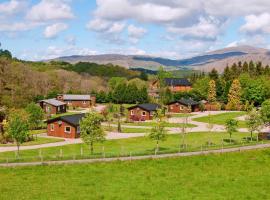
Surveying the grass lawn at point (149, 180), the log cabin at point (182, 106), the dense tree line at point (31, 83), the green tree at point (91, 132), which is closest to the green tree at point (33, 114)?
the dense tree line at point (31, 83)

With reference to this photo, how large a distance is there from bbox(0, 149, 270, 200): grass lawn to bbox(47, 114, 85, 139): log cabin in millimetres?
29430

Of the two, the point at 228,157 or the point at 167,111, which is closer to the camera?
the point at 228,157

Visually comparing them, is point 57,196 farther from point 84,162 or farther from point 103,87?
point 103,87

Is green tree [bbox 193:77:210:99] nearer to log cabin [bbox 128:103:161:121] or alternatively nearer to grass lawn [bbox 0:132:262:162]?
log cabin [bbox 128:103:161:121]

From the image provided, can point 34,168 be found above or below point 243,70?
below

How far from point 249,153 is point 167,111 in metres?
62.0

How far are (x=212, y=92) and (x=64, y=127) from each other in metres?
57.7

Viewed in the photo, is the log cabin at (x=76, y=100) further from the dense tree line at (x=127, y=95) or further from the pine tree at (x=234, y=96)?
the pine tree at (x=234, y=96)

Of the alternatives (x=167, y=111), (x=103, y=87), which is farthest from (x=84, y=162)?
(x=103, y=87)

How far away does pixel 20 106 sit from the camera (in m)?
78.1

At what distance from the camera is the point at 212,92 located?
4646 inches

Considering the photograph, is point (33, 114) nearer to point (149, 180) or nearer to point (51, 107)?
point (51, 107)

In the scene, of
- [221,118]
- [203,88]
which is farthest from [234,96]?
[221,118]

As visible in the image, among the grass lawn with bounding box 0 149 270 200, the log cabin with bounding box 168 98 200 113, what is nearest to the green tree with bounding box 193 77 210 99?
the log cabin with bounding box 168 98 200 113
